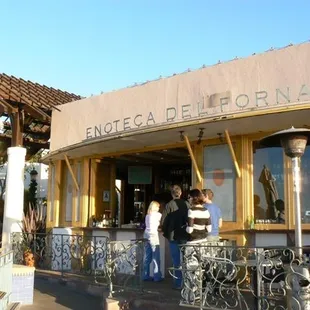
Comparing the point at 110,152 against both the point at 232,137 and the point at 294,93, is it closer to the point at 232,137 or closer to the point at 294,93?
the point at 232,137

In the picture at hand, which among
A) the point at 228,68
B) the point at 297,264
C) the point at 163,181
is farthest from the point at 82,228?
the point at 297,264

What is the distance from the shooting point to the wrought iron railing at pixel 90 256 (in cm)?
747

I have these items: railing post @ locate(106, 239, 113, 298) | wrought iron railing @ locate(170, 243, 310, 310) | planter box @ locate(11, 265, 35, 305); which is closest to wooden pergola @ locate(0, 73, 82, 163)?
planter box @ locate(11, 265, 35, 305)

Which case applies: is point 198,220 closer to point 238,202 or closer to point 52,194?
point 238,202

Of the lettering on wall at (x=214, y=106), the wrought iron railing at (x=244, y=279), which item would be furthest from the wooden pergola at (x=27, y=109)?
the wrought iron railing at (x=244, y=279)

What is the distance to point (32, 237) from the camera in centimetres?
1096

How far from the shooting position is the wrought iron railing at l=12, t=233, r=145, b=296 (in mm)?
7466

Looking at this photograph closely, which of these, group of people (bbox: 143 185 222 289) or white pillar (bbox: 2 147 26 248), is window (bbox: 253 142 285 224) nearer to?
group of people (bbox: 143 185 222 289)

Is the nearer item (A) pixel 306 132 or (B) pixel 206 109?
(A) pixel 306 132

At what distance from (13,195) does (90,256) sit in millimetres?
3158

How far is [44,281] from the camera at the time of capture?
10.0 m

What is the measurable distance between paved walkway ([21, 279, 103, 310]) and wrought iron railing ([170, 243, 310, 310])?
2.24 meters

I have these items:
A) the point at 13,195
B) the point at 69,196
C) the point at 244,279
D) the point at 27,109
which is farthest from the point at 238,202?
the point at 27,109

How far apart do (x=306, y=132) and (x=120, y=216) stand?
913cm
